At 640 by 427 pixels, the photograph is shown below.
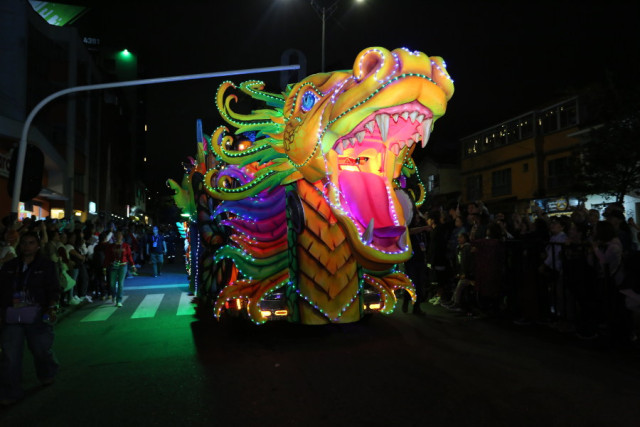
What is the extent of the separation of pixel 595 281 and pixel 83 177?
103ft

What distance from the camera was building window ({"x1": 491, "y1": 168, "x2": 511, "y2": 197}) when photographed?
29.6 m

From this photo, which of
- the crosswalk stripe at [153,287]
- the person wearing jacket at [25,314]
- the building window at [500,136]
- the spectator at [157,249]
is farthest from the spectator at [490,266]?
the building window at [500,136]

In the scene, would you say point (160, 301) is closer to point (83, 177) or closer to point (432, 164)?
point (83, 177)

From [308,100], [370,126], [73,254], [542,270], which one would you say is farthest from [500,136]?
[370,126]

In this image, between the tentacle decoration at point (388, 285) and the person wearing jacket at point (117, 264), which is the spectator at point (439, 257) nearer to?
the tentacle decoration at point (388, 285)

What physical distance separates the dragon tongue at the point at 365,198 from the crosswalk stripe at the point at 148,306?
4.79 meters

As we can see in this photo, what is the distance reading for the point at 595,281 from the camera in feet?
20.0

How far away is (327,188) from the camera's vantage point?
5.68 metres

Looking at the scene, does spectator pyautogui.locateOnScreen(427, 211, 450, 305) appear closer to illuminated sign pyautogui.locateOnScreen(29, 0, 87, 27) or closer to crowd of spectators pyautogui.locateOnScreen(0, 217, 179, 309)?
crowd of spectators pyautogui.locateOnScreen(0, 217, 179, 309)

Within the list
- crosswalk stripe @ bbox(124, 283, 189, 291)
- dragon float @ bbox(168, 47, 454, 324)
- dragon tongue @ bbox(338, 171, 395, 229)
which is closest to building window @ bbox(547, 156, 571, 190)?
crosswalk stripe @ bbox(124, 283, 189, 291)

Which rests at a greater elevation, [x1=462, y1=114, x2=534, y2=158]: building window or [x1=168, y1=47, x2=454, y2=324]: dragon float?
[x1=462, y1=114, x2=534, y2=158]: building window

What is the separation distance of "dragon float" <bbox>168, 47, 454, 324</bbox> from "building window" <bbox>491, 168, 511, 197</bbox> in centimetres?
2526

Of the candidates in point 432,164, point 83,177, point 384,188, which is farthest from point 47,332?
point 432,164

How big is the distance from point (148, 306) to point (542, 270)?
731cm
